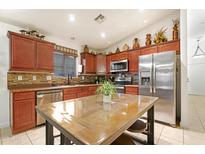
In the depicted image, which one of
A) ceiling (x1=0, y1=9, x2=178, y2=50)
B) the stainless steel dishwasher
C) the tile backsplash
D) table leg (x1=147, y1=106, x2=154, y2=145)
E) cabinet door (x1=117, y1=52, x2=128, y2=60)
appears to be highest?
ceiling (x1=0, y1=9, x2=178, y2=50)

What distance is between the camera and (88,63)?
4.95m

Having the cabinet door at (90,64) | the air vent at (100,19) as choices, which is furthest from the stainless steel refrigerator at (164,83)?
the cabinet door at (90,64)

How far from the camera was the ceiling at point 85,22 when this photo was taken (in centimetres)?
284

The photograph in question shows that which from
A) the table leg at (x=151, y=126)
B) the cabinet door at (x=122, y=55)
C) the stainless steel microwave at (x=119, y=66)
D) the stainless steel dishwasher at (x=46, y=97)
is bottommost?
the table leg at (x=151, y=126)

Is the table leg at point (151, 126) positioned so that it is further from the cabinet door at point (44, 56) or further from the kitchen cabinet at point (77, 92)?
the cabinet door at point (44, 56)

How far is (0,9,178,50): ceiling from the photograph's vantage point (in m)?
2.84

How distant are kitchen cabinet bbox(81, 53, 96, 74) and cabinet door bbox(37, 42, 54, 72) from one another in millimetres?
1567

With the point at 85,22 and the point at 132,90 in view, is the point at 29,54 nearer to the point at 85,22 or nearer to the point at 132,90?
the point at 85,22

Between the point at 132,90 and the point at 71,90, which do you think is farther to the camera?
the point at 132,90

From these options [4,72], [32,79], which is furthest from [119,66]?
[4,72]

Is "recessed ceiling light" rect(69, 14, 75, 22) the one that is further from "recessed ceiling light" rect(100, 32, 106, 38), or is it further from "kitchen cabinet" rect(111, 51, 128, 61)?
"kitchen cabinet" rect(111, 51, 128, 61)

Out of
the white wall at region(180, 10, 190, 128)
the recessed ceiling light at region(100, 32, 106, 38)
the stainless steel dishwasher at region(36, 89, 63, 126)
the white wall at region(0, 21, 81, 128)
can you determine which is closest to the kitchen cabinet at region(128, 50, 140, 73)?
the recessed ceiling light at region(100, 32, 106, 38)

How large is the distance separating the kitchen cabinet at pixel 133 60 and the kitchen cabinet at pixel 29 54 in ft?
8.30

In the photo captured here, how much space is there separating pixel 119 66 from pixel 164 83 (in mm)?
1891
